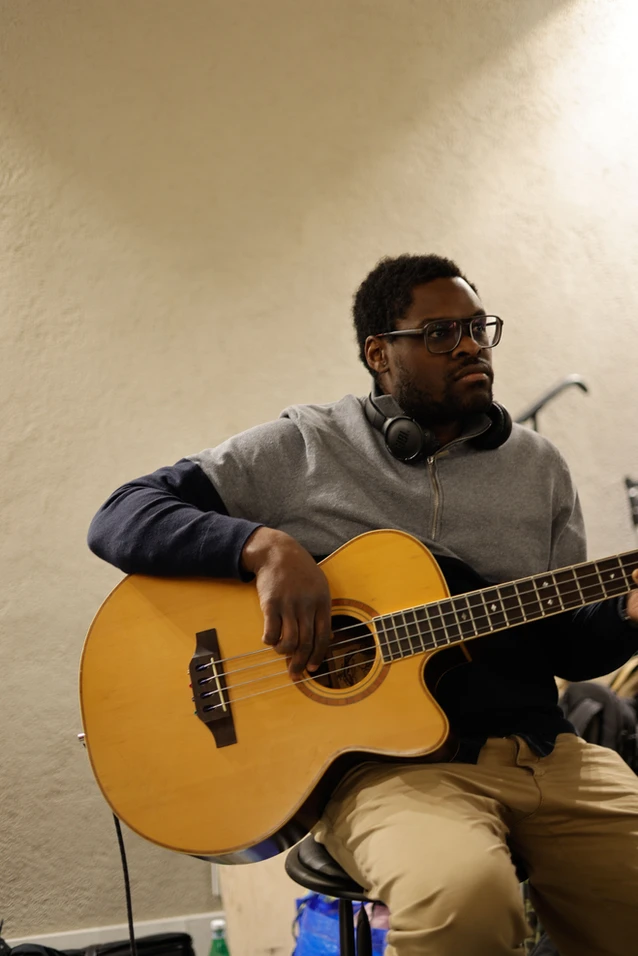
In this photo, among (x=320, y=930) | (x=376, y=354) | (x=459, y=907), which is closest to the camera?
(x=459, y=907)

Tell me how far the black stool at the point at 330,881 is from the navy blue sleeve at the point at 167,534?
52cm

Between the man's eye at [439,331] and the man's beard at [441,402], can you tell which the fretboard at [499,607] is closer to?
the man's beard at [441,402]

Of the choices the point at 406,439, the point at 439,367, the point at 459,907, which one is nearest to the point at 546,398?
the point at 439,367

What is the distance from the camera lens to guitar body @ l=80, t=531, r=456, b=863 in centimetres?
130

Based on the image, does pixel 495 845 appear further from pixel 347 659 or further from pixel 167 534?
pixel 167 534

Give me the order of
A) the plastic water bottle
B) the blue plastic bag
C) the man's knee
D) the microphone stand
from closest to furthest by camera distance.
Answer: the man's knee → the blue plastic bag → the plastic water bottle → the microphone stand

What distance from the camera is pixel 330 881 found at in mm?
1353

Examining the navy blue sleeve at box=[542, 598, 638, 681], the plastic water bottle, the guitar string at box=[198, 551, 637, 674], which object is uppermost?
the guitar string at box=[198, 551, 637, 674]

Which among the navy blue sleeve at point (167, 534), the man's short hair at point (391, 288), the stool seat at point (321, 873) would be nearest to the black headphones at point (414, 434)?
the man's short hair at point (391, 288)

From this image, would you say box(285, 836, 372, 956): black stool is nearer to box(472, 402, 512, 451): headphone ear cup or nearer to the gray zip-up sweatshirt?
the gray zip-up sweatshirt

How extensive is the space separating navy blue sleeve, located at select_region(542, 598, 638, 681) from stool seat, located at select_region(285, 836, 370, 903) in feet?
2.02

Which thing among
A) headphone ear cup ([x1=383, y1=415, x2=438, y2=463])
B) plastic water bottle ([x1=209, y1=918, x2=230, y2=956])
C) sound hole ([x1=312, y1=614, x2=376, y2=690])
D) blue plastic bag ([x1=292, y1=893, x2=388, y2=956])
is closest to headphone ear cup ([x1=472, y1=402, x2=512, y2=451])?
headphone ear cup ([x1=383, y1=415, x2=438, y2=463])

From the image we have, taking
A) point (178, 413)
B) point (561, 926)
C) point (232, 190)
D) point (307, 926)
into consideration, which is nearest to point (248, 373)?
point (178, 413)

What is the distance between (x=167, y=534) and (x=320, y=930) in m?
1.21
